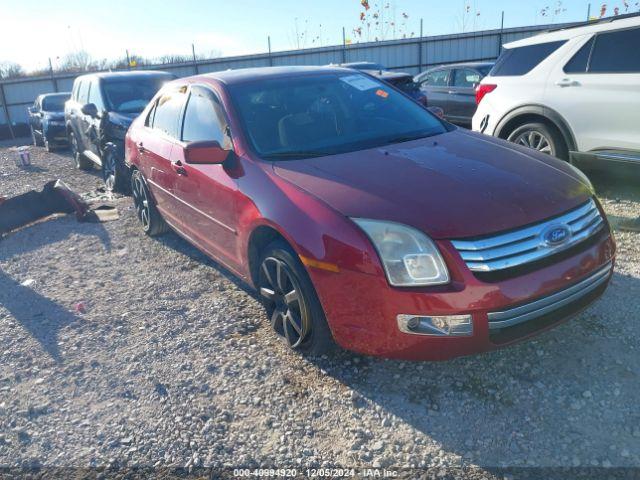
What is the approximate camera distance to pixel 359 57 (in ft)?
69.0

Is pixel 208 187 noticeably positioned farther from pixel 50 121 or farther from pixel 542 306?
pixel 50 121

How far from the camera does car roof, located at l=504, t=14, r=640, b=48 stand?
17.6ft

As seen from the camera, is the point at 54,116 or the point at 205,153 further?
the point at 54,116

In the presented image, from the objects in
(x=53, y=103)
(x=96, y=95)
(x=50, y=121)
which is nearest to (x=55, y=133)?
(x=50, y=121)

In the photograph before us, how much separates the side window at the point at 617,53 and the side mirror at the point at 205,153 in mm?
4247

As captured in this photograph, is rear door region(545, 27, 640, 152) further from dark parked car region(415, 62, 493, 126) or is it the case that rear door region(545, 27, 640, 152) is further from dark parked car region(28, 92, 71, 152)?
dark parked car region(28, 92, 71, 152)

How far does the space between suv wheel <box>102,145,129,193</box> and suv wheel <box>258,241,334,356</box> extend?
5030 mm

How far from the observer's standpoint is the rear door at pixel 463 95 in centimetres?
1038

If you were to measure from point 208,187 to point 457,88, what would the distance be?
8.13 meters

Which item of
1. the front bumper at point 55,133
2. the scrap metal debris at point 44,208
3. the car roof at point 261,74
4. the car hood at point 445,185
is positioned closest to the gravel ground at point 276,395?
the car hood at point 445,185

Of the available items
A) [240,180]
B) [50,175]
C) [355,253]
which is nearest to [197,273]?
[240,180]

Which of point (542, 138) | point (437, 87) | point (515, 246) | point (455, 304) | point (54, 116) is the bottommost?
point (54, 116)

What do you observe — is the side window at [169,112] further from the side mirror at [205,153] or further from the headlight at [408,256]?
the headlight at [408,256]

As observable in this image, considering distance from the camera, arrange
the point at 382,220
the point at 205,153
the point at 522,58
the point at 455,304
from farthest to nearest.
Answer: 1. the point at 522,58
2. the point at 205,153
3. the point at 382,220
4. the point at 455,304
